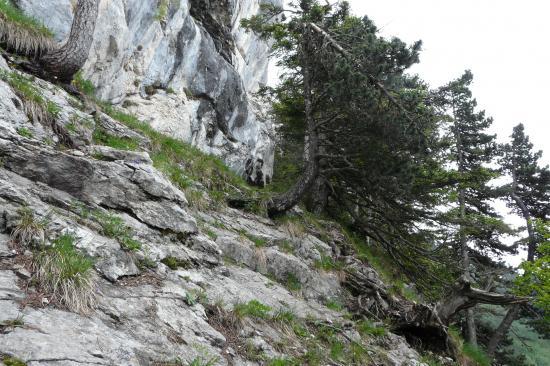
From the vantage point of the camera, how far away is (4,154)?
565 cm

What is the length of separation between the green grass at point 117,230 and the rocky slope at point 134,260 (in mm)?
22

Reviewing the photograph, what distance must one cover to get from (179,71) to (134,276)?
1476 centimetres

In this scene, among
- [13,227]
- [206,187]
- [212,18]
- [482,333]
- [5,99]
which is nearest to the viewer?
[13,227]

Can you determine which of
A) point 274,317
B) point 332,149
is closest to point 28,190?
point 274,317

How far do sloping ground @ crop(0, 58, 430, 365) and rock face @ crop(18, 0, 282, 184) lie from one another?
4296 mm

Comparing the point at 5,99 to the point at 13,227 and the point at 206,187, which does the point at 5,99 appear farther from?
the point at 206,187

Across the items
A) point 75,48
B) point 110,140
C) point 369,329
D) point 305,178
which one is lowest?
point 369,329

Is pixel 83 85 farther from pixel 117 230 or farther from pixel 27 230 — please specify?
pixel 27 230

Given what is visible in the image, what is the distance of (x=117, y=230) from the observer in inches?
226

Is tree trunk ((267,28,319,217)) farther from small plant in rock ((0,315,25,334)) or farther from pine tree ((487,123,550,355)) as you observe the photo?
pine tree ((487,123,550,355))

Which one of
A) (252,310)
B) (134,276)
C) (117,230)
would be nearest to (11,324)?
(134,276)

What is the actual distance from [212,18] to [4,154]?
19143mm

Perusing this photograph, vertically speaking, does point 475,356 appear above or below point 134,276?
below

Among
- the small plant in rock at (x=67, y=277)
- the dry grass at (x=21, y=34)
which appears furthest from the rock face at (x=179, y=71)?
the small plant in rock at (x=67, y=277)
